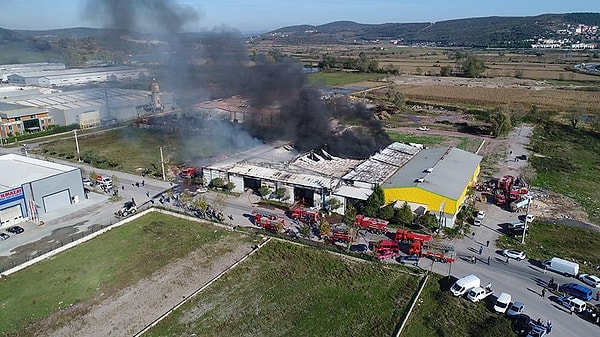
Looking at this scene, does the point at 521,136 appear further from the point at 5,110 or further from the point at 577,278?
the point at 5,110

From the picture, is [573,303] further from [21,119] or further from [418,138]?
[21,119]

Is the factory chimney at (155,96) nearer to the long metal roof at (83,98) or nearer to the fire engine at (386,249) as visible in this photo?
the long metal roof at (83,98)

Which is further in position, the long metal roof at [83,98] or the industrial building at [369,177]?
the long metal roof at [83,98]

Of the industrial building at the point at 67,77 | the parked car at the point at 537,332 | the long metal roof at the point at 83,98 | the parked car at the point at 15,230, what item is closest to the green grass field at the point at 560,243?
the parked car at the point at 537,332

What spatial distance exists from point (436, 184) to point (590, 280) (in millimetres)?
10958

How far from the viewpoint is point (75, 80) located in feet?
293

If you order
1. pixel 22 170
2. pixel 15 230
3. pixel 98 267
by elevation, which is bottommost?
pixel 98 267

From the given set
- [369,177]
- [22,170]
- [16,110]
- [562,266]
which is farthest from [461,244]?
[16,110]

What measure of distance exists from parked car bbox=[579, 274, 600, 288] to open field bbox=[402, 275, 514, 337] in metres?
5.86

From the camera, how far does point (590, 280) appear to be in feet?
74.1

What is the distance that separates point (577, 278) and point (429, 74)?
101 m

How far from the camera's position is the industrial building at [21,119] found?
54688 mm

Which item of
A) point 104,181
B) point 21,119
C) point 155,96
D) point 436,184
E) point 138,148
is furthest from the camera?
point 155,96

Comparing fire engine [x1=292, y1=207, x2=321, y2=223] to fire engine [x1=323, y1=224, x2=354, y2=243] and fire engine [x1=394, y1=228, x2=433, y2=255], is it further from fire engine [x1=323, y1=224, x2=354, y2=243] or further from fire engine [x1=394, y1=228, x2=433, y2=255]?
fire engine [x1=394, y1=228, x2=433, y2=255]
